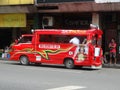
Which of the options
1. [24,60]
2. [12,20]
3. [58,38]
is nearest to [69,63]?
[58,38]

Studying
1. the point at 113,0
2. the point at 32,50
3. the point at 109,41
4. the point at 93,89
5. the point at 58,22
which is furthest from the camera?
the point at 58,22

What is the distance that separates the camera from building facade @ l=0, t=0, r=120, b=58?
29.5 metres

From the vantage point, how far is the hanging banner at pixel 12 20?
33.5 m

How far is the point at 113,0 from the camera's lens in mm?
28672

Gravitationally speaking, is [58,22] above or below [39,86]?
above

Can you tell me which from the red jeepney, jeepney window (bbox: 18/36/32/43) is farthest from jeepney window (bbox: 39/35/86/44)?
jeepney window (bbox: 18/36/32/43)

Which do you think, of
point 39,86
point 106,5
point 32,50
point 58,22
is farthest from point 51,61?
point 39,86

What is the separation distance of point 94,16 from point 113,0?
2228mm

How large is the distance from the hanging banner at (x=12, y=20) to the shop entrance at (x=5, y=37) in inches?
88.4

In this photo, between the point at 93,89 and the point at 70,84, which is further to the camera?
the point at 70,84

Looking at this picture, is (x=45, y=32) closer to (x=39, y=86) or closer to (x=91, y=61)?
(x=91, y=61)

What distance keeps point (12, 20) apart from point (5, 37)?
11.0ft

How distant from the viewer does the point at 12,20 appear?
34.0 m

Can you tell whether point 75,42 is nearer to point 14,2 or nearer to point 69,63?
point 69,63
